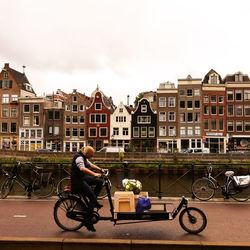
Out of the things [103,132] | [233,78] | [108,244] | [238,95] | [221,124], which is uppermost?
[233,78]

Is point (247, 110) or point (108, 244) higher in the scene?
point (247, 110)

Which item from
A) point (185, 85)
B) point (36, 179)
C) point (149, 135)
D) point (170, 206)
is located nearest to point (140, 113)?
point (149, 135)

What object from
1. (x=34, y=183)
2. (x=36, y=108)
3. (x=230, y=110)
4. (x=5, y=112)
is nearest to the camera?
(x=34, y=183)

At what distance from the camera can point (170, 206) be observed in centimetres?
637

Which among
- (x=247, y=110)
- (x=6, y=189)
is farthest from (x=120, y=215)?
(x=247, y=110)

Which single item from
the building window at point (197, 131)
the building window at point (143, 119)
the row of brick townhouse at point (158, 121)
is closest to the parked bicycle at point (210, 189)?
the row of brick townhouse at point (158, 121)

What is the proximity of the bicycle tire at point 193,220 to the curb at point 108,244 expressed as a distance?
39.0 inches

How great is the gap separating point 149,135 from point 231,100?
15.2 meters

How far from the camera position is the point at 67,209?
6.14 metres

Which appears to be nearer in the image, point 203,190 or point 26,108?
point 203,190

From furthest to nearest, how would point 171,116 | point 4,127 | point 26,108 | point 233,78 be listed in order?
point 4,127 → point 26,108 → point 233,78 → point 171,116

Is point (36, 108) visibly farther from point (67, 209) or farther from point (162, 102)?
point (67, 209)

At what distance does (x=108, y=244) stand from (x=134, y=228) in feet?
4.96

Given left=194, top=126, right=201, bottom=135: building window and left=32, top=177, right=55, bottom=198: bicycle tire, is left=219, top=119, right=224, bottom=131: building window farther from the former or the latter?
left=32, top=177, right=55, bottom=198: bicycle tire
